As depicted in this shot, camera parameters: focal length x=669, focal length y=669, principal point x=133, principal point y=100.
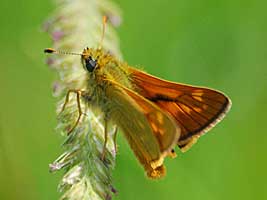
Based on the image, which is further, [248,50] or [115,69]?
[248,50]

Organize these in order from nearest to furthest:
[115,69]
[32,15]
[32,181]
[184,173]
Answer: [115,69], [32,181], [184,173], [32,15]

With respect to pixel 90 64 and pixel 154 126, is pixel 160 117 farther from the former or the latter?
pixel 90 64

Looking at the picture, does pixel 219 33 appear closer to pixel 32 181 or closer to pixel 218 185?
pixel 218 185

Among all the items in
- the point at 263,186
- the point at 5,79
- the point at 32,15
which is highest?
the point at 32,15

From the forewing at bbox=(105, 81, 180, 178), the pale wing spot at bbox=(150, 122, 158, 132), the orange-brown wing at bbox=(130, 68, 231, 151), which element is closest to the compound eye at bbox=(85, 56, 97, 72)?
the forewing at bbox=(105, 81, 180, 178)

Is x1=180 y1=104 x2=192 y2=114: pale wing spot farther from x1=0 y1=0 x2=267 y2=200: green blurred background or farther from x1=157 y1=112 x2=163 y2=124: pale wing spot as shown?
x1=0 y1=0 x2=267 y2=200: green blurred background

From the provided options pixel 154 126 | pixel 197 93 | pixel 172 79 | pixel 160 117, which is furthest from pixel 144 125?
pixel 172 79

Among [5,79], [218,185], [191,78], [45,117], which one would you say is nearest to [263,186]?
[218,185]
